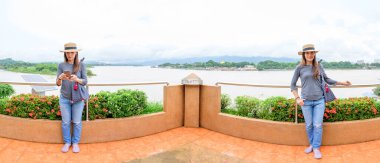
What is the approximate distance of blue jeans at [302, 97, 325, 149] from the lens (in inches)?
147

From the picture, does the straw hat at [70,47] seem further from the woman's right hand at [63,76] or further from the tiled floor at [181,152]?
the tiled floor at [181,152]

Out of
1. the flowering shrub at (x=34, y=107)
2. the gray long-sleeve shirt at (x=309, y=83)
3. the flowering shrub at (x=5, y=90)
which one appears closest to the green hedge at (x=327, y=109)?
the gray long-sleeve shirt at (x=309, y=83)

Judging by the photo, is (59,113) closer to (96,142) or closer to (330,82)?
(96,142)

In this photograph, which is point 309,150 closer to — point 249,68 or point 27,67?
point 249,68

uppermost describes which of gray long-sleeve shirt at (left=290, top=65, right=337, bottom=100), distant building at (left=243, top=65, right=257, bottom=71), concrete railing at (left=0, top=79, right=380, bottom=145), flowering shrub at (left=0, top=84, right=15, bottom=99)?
distant building at (left=243, top=65, right=257, bottom=71)

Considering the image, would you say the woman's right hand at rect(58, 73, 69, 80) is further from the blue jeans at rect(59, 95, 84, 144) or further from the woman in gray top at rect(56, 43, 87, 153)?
the blue jeans at rect(59, 95, 84, 144)

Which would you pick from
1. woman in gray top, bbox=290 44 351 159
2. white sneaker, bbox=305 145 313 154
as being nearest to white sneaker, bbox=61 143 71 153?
woman in gray top, bbox=290 44 351 159

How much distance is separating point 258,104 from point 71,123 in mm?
3364

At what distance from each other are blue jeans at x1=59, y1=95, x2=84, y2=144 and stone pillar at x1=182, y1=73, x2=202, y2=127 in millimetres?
2094

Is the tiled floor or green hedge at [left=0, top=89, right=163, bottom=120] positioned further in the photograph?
green hedge at [left=0, top=89, right=163, bottom=120]

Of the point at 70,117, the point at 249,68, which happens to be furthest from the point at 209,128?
the point at 70,117

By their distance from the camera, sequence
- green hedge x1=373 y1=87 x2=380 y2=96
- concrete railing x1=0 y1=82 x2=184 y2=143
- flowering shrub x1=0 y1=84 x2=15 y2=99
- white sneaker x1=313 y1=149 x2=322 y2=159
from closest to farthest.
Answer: white sneaker x1=313 y1=149 x2=322 y2=159 < concrete railing x1=0 y1=82 x2=184 y2=143 < green hedge x1=373 y1=87 x2=380 y2=96 < flowering shrub x1=0 y1=84 x2=15 y2=99

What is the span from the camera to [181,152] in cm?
391

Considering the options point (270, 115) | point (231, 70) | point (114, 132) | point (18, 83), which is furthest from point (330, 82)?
point (18, 83)
